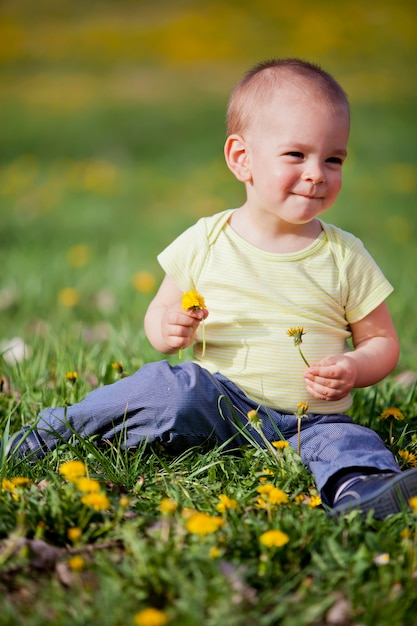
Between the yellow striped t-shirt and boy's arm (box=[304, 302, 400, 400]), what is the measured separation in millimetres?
50

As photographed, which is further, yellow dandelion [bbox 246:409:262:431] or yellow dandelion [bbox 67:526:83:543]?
yellow dandelion [bbox 246:409:262:431]

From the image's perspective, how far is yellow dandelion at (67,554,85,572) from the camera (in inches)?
61.6

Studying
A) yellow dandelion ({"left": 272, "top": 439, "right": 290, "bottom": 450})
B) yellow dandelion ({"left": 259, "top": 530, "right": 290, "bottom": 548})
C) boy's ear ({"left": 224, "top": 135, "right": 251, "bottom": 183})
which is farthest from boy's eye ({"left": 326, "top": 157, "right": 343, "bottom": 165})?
yellow dandelion ({"left": 259, "top": 530, "right": 290, "bottom": 548})

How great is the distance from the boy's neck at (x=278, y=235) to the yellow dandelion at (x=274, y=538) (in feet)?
3.17

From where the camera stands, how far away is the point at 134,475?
6.96ft

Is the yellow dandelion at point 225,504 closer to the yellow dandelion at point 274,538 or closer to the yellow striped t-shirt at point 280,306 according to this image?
the yellow dandelion at point 274,538

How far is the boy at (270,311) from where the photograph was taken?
221 cm

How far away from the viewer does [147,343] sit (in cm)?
314

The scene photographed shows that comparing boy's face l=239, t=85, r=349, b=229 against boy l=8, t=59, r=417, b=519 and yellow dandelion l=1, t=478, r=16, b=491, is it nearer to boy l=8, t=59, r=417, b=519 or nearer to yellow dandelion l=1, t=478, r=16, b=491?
boy l=8, t=59, r=417, b=519

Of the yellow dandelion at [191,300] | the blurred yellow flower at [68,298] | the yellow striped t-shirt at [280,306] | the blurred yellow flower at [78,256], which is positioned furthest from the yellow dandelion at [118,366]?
the blurred yellow flower at [78,256]

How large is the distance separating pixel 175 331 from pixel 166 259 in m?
0.28

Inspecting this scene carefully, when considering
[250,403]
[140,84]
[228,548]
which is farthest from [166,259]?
[140,84]

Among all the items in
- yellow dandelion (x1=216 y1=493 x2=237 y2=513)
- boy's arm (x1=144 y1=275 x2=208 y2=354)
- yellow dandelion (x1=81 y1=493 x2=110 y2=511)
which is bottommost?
yellow dandelion (x1=216 y1=493 x2=237 y2=513)

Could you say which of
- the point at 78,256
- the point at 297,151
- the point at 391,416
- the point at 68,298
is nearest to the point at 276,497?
the point at 391,416
